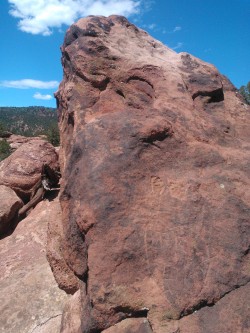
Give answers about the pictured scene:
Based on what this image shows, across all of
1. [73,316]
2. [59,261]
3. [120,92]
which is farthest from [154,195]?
[59,261]

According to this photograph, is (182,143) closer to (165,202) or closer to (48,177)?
(165,202)

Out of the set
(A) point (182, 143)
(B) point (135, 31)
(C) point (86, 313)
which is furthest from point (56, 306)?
(B) point (135, 31)

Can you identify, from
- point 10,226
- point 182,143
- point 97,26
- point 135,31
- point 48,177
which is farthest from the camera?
point 48,177

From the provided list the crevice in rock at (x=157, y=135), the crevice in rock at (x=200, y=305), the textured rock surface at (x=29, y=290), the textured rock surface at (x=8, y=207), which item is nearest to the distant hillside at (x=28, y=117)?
the textured rock surface at (x=8, y=207)

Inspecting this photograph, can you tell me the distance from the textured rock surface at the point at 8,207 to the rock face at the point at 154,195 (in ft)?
11.6

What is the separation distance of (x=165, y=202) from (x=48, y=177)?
5592mm

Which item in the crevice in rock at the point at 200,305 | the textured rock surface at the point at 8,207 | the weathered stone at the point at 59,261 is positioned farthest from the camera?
the textured rock surface at the point at 8,207

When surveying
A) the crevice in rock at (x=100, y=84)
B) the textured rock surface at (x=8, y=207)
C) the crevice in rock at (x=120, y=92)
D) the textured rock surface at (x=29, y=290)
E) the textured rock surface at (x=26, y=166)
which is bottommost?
the textured rock surface at (x=29, y=290)

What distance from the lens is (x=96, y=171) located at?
3.30 m

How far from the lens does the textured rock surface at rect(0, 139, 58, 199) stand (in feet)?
26.5

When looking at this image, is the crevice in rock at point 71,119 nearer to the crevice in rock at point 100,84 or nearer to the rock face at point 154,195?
the rock face at point 154,195

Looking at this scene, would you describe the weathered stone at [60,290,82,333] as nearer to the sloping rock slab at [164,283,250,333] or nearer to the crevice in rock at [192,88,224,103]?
the sloping rock slab at [164,283,250,333]

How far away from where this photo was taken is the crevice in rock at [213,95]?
14.9 ft

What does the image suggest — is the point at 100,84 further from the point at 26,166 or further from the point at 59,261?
the point at 26,166
